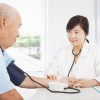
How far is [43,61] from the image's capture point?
12.8ft

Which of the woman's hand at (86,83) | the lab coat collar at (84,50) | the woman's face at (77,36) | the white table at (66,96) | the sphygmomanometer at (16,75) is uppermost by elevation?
the woman's face at (77,36)

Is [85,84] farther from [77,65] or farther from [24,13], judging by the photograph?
[24,13]

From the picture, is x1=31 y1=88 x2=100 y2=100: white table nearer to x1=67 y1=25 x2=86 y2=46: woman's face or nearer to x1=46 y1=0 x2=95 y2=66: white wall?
x1=67 y1=25 x2=86 y2=46: woman's face

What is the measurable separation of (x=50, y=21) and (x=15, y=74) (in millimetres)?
2156

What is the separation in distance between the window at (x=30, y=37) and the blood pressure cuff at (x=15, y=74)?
2110 millimetres

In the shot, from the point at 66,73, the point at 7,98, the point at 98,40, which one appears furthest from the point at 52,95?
the point at 98,40

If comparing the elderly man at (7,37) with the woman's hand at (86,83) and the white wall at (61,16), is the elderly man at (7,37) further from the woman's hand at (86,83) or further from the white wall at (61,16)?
the white wall at (61,16)

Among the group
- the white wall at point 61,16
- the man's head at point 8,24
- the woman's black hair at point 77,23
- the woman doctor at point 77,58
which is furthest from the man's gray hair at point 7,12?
the white wall at point 61,16

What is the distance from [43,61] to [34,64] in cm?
18

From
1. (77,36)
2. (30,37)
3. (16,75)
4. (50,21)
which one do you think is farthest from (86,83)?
(30,37)

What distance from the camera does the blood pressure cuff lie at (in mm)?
1715

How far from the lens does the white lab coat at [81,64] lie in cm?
236

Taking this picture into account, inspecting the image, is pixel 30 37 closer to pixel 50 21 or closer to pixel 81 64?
pixel 50 21

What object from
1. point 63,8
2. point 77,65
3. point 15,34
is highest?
point 63,8
